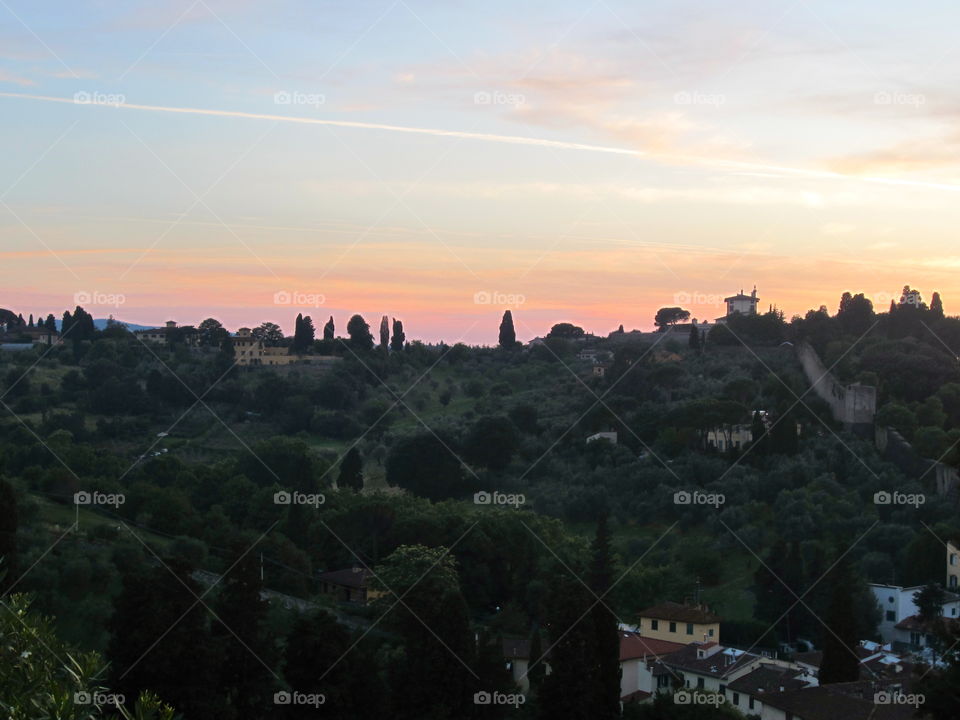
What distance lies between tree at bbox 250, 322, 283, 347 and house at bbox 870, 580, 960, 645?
45826 mm

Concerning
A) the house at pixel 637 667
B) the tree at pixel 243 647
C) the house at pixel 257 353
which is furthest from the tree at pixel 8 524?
the house at pixel 257 353

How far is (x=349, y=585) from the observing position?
26484 mm

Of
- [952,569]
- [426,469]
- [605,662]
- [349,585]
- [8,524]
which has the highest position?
[426,469]

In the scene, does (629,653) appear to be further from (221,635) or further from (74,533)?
(74,533)

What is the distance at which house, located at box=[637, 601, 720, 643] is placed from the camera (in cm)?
2450

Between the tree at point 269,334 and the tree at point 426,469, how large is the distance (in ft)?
91.8

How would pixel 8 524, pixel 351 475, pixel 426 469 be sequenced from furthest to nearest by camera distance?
pixel 426 469 < pixel 351 475 < pixel 8 524

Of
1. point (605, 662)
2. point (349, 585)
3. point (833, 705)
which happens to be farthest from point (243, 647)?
point (349, 585)

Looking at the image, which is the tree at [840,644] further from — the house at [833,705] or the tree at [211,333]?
the tree at [211,333]

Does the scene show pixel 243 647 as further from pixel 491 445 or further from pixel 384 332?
pixel 384 332

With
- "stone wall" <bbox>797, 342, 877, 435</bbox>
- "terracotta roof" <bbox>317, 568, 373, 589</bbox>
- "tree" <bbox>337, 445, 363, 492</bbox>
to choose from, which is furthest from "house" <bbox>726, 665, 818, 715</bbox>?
"stone wall" <bbox>797, 342, 877, 435</bbox>

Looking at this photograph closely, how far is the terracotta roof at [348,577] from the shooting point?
26.3 m

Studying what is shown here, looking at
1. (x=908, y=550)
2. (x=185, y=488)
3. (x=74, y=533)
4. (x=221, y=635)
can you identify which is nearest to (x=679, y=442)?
(x=908, y=550)

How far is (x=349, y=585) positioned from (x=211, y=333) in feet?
145
